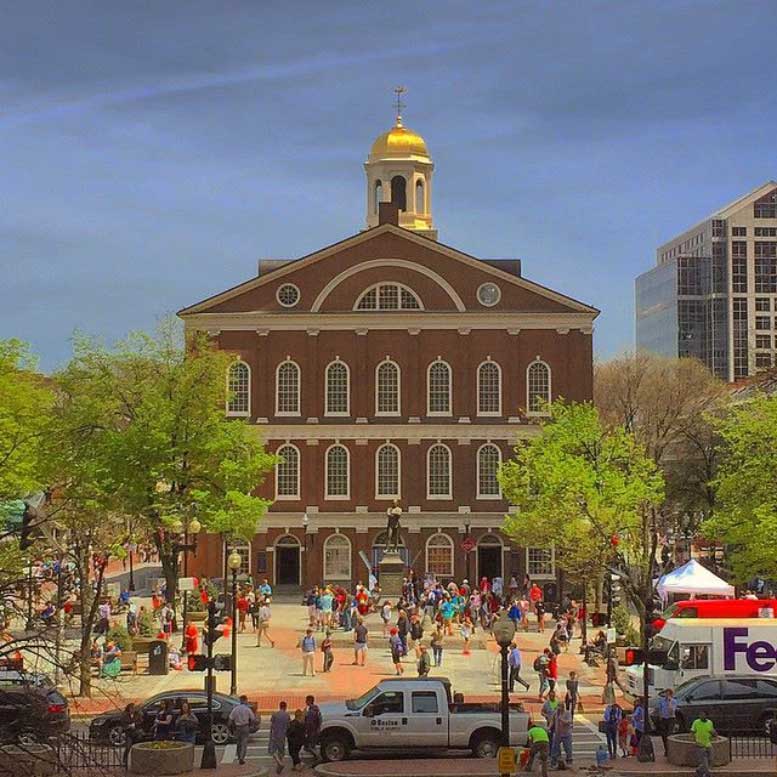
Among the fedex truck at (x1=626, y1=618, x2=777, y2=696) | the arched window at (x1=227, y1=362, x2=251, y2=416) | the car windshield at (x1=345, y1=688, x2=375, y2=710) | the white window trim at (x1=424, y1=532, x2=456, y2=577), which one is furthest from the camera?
the arched window at (x1=227, y1=362, x2=251, y2=416)

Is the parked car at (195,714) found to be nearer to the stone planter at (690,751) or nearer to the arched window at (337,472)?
the stone planter at (690,751)

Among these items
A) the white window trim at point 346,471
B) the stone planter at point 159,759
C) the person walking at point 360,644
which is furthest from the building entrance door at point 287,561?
the stone planter at point 159,759

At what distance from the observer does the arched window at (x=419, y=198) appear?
8181 cm

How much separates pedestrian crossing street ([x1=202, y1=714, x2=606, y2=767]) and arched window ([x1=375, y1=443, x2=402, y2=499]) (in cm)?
3569

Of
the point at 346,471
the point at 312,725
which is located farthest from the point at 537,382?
the point at 312,725

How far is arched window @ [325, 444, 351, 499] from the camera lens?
67375 millimetres

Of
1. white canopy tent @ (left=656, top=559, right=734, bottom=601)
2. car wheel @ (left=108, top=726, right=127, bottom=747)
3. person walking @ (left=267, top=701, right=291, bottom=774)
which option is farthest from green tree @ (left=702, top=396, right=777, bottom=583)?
car wheel @ (left=108, top=726, right=127, bottom=747)

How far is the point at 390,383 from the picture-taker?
68062mm

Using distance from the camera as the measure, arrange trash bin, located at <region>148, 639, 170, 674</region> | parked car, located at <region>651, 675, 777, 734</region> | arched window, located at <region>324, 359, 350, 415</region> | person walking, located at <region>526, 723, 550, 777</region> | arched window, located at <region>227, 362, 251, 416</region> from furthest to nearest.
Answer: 1. arched window, located at <region>324, 359, 350, 415</region>
2. arched window, located at <region>227, 362, 251, 416</region>
3. trash bin, located at <region>148, 639, 170, 674</region>
4. parked car, located at <region>651, 675, 777, 734</region>
5. person walking, located at <region>526, 723, 550, 777</region>

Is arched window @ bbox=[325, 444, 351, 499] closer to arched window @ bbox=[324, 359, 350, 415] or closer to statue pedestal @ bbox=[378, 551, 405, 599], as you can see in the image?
arched window @ bbox=[324, 359, 350, 415]

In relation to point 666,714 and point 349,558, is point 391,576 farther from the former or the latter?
point 666,714

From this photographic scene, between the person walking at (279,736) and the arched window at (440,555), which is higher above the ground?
the arched window at (440,555)

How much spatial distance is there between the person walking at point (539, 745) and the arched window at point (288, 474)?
140ft

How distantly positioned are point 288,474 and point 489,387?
11.2m
